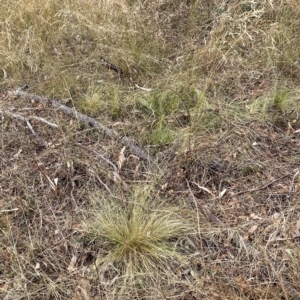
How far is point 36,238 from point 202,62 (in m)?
1.58

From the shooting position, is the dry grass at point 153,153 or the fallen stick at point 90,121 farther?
the fallen stick at point 90,121

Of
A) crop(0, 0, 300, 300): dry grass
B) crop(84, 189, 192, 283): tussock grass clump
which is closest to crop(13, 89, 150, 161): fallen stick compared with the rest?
crop(0, 0, 300, 300): dry grass

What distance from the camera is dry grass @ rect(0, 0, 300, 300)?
1.60 m

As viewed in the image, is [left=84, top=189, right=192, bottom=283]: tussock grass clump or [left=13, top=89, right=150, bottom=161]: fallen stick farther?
[left=13, top=89, right=150, bottom=161]: fallen stick

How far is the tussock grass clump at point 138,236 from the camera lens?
5.24 feet

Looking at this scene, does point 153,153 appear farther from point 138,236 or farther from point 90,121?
A: point 138,236

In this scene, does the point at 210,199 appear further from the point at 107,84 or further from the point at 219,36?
the point at 219,36

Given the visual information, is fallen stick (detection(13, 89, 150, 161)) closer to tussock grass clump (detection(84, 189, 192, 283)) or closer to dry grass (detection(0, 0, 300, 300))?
dry grass (detection(0, 0, 300, 300))

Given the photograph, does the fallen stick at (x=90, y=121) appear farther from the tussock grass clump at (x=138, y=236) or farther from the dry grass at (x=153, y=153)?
the tussock grass clump at (x=138, y=236)

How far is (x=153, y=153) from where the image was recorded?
2146 mm

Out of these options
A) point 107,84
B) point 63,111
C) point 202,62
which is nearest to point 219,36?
point 202,62

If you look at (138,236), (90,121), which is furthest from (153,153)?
(138,236)

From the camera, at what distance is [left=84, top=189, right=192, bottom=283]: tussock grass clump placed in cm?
160

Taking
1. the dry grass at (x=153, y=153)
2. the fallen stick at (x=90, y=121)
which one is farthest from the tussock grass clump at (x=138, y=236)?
the fallen stick at (x=90, y=121)
